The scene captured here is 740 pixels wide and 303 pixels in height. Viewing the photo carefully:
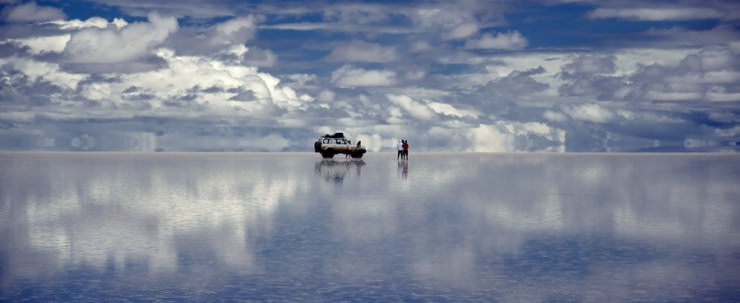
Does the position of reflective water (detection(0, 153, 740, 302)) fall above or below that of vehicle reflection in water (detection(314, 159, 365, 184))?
below

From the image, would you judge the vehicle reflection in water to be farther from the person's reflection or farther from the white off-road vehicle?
the white off-road vehicle

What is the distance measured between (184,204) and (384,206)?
663cm

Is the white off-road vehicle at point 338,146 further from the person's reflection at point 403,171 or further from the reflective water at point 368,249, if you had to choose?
the reflective water at point 368,249

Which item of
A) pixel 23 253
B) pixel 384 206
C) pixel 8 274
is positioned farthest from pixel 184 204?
pixel 8 274

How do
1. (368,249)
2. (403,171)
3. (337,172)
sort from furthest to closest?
(403,171) < (337,172) < (368,249)

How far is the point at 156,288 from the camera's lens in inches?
533

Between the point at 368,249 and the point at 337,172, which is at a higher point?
the point at 337,172

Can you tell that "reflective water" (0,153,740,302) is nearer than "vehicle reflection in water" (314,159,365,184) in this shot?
Yes

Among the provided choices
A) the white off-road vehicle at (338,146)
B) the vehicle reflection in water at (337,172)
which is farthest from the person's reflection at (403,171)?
the white off-road vehicle at (338,146)

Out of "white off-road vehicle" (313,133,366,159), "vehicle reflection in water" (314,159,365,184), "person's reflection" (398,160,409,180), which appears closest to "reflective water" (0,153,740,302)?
"vehicle reflection in water" (314,159,365,184)

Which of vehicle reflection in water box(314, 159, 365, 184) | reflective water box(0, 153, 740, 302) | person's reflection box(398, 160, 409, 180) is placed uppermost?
vehicle reflection in water box(314, 159, 365, 184)

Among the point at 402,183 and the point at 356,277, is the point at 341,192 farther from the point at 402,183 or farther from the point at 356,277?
the point at 356,277

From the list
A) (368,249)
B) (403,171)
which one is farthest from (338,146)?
Result: (368,249)

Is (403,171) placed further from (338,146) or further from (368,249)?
(368,249)
